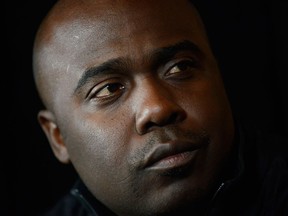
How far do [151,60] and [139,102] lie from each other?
0.11 meters

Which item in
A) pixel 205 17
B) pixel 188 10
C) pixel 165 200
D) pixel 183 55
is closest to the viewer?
pixel 165 200

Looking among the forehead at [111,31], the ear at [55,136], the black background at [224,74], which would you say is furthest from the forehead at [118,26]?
the black background at [224,74]

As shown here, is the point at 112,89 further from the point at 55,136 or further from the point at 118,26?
the point at 55,136

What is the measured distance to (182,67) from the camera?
1.41 m

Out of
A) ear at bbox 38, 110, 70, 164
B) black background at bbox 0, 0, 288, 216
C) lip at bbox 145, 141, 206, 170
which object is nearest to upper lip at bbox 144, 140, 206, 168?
lip at bbox 145, 141, 206, 170

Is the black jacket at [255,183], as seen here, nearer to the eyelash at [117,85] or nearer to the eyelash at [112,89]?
the eyelash at [117,85]

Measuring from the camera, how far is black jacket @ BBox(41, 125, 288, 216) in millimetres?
1348

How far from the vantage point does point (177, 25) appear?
1420 mm

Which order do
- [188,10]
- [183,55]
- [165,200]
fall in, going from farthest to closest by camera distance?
[188,10] < [183,55] < [165,200]

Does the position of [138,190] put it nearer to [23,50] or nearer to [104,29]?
[104,29]

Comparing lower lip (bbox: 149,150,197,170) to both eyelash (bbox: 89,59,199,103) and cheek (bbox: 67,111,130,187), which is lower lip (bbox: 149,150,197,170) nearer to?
cheek (bbox: 67,111,130,187)

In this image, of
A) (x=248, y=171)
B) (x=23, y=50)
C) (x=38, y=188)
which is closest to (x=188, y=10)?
(x=248, y=171)

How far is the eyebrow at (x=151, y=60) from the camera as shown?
1354 mm

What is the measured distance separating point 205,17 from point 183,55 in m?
0.48
